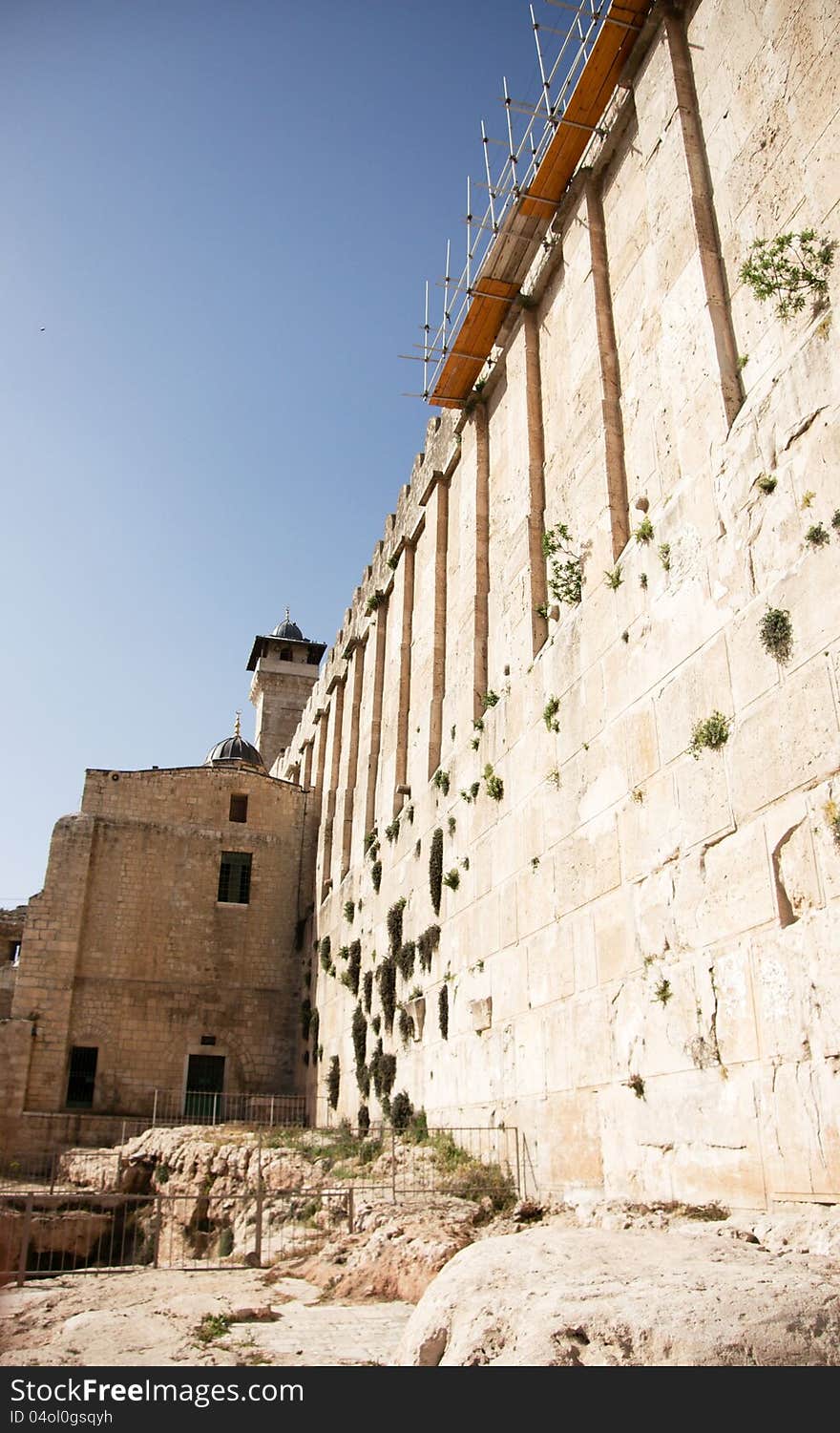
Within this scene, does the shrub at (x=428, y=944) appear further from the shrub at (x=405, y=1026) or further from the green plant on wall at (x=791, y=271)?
the green plant on wall at (x=791, y=271)

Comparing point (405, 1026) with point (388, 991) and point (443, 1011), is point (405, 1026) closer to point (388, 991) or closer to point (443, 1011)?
point (388, 991)

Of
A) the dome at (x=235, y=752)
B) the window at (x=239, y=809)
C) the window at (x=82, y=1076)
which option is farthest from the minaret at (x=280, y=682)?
the window at (x=82, y=1076)

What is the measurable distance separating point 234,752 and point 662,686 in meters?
29.2

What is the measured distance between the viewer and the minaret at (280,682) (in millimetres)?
44656

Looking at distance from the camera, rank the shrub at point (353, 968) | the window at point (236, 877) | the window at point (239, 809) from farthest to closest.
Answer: the window at point (239, 809)
the window at point (236, 877)
the shrub at point (353, 968)

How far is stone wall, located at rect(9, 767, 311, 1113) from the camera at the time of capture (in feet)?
75.2

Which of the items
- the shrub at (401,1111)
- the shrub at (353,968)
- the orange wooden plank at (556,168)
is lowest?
the shrub at (401,1111)

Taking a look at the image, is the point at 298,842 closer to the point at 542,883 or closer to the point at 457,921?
the point at 457,921

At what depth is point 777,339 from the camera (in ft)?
27.9

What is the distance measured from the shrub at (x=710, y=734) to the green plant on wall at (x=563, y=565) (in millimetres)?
3387
